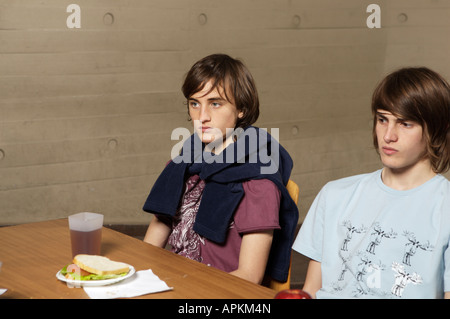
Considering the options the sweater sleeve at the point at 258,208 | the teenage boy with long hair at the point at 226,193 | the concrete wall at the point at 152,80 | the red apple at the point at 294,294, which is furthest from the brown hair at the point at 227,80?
the concrete wall at the point at 152,80

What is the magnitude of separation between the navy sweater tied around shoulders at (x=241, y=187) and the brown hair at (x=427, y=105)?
1.68 feet

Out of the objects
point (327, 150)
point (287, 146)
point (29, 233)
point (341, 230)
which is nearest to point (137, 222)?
point (287, 146)

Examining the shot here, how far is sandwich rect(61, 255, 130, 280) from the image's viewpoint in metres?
1.52

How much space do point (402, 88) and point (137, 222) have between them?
344 centimetres

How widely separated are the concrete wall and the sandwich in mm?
2945

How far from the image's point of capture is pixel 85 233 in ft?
5.57

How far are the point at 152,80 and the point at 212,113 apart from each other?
2639mm

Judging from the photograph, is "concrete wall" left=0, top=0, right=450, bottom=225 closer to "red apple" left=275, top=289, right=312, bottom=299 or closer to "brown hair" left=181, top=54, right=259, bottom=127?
"brown hair" left=181, top=54, right=259, bottom=127

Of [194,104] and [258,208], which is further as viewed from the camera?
[194,104]

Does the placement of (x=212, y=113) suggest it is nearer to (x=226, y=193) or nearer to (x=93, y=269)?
(x=226, y=193)

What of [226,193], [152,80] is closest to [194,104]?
[226,193]

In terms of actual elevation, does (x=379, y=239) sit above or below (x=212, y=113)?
below

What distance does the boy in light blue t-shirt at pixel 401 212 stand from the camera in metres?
1.50

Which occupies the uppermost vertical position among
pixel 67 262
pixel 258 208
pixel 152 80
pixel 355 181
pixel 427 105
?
pixel 427 105
